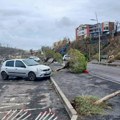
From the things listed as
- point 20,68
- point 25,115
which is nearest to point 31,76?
point 20,68

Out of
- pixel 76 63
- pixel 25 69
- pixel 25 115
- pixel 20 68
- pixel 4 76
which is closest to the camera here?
pixel 25 115

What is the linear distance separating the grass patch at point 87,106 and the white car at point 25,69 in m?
13.5

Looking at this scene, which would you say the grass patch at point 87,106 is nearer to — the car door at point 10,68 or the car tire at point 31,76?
the car tire at point 31,76

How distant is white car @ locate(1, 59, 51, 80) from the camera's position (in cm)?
2531

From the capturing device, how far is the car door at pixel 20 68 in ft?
84.9

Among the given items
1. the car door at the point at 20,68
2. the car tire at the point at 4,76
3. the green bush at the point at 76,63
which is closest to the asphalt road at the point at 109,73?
the green bush at the point at 76,63

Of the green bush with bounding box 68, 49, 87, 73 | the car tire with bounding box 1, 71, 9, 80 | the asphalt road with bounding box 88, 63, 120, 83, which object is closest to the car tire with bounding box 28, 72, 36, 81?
the car tire with bounding box 1, 71, 9, 80

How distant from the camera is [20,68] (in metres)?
26.2

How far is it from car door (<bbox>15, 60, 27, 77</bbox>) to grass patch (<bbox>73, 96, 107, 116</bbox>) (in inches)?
560

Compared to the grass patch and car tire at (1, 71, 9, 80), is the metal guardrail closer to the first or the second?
the grass patch

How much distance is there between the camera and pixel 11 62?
2727 centimetres

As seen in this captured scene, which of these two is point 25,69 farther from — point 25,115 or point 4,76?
point 25,115

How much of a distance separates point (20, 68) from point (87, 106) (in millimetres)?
15727

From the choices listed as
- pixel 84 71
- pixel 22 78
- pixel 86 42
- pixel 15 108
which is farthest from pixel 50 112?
pixel 86 42
